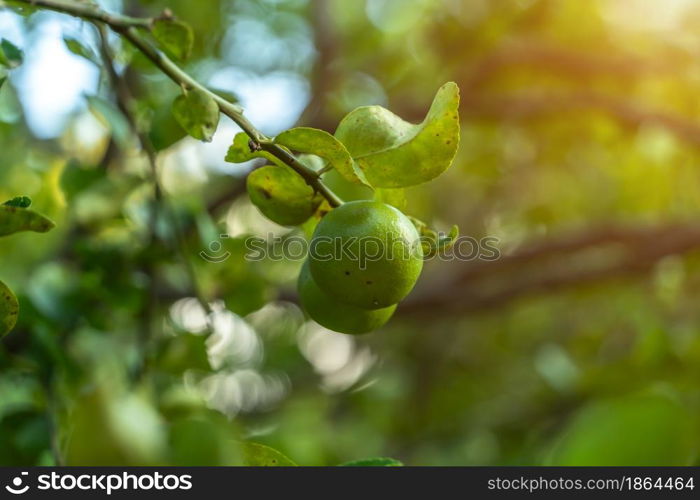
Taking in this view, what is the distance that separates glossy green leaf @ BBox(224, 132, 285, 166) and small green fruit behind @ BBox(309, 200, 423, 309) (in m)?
0.06

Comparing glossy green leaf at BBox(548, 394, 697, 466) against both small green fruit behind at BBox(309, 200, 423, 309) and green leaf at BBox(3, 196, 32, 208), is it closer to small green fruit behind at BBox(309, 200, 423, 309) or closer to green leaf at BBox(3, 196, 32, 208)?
small green fruit behind at BBox(309, 200, 423, 309)

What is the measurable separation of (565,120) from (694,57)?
38 cm

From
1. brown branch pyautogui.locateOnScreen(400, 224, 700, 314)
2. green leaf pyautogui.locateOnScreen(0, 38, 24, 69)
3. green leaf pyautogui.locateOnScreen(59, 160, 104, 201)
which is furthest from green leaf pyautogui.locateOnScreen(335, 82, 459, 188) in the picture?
brown branch pyautogui.locateOnScreen(400, 224, 700, 314)

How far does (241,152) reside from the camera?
51 cm

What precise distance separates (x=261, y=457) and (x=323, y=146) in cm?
22

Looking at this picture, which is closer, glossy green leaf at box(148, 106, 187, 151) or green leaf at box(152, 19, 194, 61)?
green leaf at box(152, 19, 194, 61)

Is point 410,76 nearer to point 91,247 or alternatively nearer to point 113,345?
point 113,345

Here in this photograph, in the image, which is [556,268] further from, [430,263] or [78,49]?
[78,49]

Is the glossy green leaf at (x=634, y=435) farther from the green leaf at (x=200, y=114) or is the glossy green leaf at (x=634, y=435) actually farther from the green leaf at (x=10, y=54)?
the green leaf at (x=10, y=54)

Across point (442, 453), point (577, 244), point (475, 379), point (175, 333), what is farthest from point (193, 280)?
point (475, 379)

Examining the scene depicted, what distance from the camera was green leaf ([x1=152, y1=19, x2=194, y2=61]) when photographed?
583 millimetres

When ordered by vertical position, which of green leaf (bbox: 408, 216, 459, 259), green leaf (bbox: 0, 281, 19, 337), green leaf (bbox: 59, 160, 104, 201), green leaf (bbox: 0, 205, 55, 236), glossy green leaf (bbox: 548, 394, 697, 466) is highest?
green leaf (bbox: 59, 160, 104, 201)

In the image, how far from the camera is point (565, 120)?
2.19m

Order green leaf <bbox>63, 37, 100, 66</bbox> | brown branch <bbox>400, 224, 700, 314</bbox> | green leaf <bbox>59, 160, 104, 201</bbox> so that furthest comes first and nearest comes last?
brown branch <bbox>400, 224, 700, 314</bbox> < green leaf <bbox>59, 160, 104, 201</bbox> < green leaf <bbox>63, 37, 100, 66</bbox>
